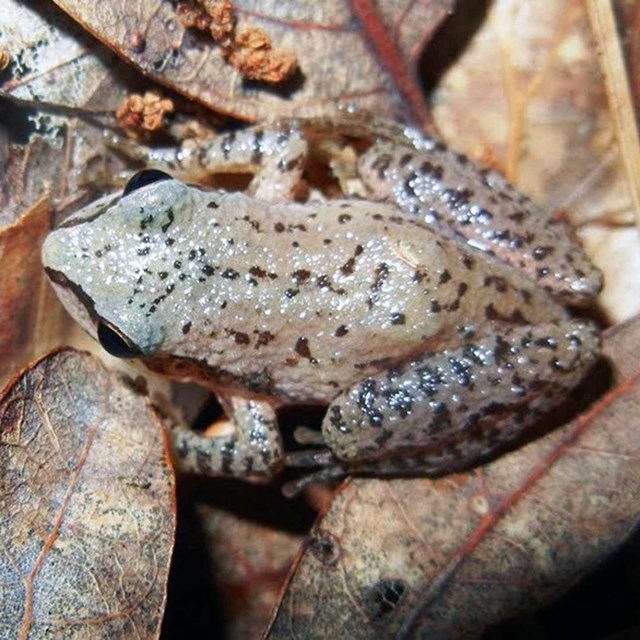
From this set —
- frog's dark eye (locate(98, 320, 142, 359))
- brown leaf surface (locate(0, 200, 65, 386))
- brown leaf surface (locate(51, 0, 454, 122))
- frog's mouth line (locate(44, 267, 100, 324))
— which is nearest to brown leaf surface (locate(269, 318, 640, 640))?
frog's dark eye (locate(98, 320, 142, 359))

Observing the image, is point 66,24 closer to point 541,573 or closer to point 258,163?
point 258,163

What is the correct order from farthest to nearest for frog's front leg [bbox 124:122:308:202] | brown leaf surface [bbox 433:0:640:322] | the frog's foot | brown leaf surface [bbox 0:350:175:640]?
brown leaf surface [bbox 433:0:640:322], frog's front leg [bbox 124:122:308:202], the frog's foot, brown leaf surface [bbox 0:350:175:640]

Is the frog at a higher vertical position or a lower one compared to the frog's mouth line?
higher

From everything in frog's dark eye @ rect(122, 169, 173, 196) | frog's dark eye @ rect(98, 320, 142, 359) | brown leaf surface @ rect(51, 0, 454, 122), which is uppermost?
brown leaf surface @ rect(51, 0, 454, 122)

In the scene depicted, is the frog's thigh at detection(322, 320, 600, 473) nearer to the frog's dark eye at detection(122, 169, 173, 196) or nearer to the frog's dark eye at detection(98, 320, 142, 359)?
the frog's dark eye at detection(98, 320, 142, 359)

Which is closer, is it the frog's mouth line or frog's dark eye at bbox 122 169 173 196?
the frog's mouth line

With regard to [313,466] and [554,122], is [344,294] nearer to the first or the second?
[313,466]

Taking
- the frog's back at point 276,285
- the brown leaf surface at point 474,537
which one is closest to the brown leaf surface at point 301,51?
the frog's back at point 276,285
